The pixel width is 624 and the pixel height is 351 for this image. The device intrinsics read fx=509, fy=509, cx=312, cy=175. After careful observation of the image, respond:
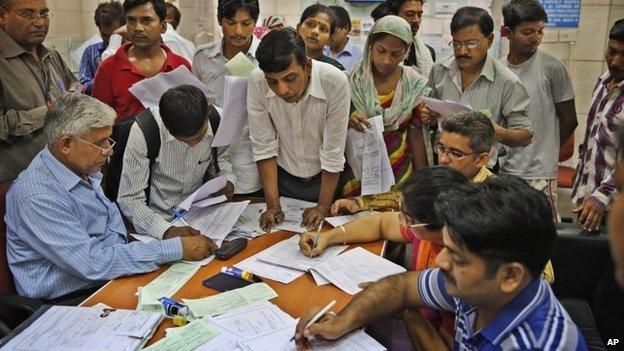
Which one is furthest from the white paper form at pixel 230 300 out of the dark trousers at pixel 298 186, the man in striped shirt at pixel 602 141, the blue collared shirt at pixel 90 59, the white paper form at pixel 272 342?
the blue collared shirt at pixel 90 59

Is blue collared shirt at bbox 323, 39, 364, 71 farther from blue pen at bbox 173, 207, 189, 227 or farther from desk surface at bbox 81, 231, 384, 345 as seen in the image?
desk surface at bbox 81, 231, 384, 345

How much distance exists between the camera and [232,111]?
2289mm

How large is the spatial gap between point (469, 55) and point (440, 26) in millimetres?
1881

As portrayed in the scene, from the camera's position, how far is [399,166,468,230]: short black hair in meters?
1.46

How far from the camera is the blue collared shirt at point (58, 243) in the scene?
64.3 inches

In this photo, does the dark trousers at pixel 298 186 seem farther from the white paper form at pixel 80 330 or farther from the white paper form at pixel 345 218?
the white paper form at pixel 80 330

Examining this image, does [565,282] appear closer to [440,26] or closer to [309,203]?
[309,203]

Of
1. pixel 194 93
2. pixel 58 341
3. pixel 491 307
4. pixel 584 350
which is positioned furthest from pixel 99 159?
pixel 584 350

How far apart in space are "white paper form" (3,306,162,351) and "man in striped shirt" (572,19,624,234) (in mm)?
1799

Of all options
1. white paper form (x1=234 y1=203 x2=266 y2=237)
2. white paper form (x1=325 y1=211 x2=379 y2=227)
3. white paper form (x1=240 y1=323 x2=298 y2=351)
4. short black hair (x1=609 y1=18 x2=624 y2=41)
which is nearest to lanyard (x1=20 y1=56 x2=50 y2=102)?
white paper form (x1=234 y1=203 x2=266 y2=237)

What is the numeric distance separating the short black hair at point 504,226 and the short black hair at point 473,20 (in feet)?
4.75

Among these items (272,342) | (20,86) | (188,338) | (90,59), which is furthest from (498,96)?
(90,59)

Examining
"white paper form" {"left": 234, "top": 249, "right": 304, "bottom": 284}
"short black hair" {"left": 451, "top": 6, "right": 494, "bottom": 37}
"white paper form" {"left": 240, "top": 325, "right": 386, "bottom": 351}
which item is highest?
"short black hair" {"left": 451, "top": 6, "right": 494, "bottom": 37}

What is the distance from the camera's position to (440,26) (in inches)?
163
